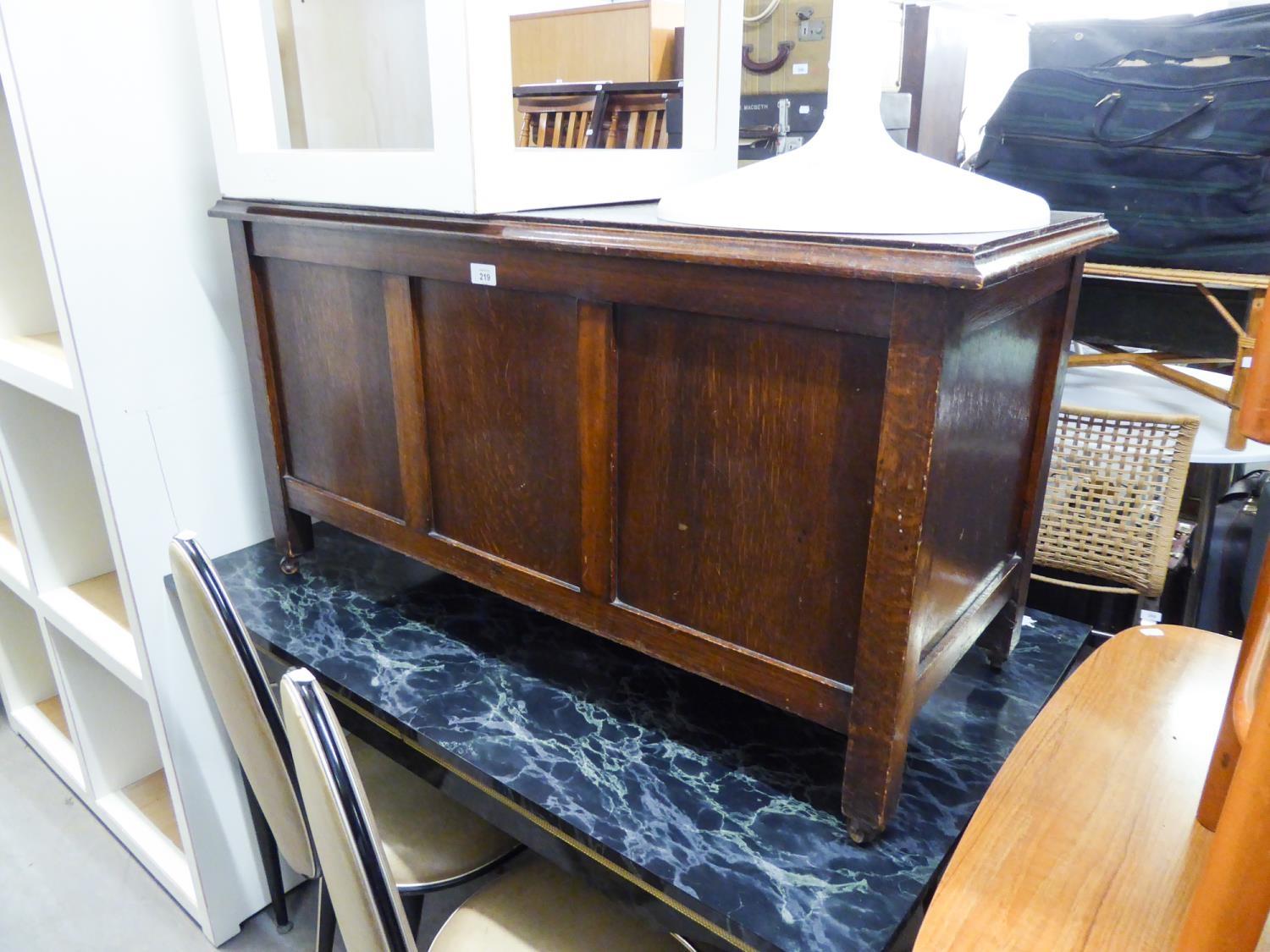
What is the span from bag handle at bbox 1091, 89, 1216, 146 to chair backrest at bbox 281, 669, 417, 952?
192cm

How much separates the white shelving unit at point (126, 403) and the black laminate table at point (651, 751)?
224 mm

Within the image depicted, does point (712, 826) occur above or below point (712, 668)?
below

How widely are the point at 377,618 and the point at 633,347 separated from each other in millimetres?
604

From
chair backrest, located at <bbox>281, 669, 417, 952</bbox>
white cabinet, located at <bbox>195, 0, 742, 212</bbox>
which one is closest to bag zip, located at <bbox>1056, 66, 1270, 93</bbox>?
white cabinet, located at <bbox>195, 0, 742, 212</bbox>

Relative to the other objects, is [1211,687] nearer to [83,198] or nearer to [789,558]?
[789,558]

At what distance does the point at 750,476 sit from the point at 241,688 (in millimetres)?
696

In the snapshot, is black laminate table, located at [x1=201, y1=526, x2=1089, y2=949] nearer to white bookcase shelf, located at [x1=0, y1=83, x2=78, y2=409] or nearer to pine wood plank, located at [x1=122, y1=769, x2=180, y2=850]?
pine wood plank, located at [x1=122, y1=769, x2=180, y2=850]

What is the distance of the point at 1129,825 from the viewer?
67 centimetres

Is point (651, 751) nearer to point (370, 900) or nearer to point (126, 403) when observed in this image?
point (370, 900)

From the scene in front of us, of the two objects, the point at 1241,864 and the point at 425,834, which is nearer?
the point at 1241,864

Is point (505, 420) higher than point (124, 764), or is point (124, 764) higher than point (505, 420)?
point (505, 420)

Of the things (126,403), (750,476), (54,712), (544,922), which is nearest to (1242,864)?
(750,476)

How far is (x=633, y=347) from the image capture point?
84 centimetres

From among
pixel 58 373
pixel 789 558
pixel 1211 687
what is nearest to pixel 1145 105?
pixel 1211 687
